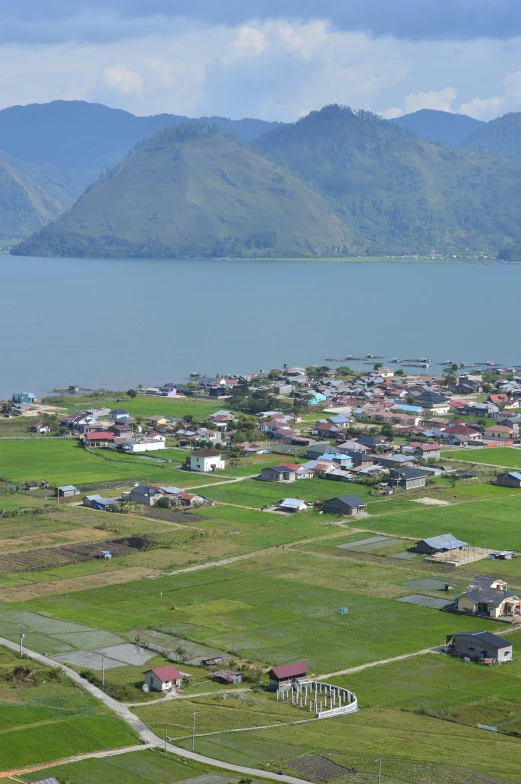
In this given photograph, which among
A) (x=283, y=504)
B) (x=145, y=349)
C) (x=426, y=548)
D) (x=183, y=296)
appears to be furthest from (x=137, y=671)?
(x=183, y=296)

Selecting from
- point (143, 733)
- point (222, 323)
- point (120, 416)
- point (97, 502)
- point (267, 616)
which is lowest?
point (267, 616)

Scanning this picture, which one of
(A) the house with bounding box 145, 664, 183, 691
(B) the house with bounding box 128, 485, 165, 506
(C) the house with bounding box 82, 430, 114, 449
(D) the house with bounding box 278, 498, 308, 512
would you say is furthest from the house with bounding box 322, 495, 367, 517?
(A) the house with bounding box 145, 664, 183, 691

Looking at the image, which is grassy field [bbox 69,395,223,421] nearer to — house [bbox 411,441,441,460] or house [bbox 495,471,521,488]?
house [bbox 411,441,441,460]

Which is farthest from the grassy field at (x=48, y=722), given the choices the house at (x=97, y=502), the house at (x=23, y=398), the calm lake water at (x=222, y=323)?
the calm lake water at (x=222, y=323)

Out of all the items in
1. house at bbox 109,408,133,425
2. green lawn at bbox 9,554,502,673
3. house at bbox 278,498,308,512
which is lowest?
green lawn at bbox 9,554,502,673

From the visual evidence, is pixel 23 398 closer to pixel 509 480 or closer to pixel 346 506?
pixel 346 506

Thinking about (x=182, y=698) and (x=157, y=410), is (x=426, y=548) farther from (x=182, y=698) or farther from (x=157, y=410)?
(x=157, y=410)

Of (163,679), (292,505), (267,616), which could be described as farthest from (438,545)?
(163,679)
